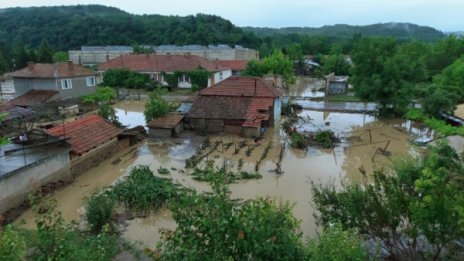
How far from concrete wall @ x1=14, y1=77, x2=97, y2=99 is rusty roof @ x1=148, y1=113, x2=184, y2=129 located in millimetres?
13050

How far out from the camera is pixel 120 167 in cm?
1939

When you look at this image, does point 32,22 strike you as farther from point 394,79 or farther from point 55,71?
point 394,79

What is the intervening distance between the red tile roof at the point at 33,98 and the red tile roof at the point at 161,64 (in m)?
15.8

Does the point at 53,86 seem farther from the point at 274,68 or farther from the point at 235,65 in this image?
the point at 235,65

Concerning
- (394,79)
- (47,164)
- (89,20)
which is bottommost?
(47,164)

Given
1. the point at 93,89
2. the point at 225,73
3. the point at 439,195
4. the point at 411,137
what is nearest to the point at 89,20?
the point at 225,73

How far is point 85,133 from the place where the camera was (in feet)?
64.1

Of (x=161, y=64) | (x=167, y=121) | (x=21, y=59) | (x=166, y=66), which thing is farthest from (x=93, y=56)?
(x=167, y=121)

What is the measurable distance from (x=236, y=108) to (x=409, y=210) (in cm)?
1913

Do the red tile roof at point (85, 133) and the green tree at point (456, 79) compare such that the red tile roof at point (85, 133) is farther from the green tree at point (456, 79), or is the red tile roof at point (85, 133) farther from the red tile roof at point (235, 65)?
the red tile roof at point (235, 65)

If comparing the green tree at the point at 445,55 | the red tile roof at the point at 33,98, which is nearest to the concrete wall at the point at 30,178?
the red tile roof at the point at 33,98

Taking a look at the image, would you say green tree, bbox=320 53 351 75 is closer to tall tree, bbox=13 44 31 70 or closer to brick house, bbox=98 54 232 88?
brick house, bbox=98 54 232 88

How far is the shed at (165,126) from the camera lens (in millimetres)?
24688

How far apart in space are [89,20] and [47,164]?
95071 mm
